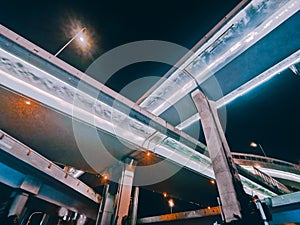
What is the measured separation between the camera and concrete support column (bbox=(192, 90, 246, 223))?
2214mm

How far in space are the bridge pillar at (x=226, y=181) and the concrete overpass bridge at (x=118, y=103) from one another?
1.05m

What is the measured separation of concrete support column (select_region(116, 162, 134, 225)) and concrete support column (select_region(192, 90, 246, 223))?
9.67 feet

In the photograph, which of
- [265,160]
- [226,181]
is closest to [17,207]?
[226,181]

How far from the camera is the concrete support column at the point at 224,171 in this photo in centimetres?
221

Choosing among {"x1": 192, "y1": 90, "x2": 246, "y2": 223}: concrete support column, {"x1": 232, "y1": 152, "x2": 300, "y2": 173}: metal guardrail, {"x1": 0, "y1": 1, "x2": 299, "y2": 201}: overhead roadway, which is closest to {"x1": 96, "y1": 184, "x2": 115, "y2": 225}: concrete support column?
{"x1": 0, "y1": 1, "x2": 299, "y2": 201}: overhead roadway

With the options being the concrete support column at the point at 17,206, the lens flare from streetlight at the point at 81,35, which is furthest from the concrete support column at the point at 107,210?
the lens flare from streetlight at the point at 81,35

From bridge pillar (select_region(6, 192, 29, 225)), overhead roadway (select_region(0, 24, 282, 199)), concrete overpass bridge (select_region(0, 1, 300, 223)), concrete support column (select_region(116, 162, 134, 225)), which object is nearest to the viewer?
overhead roadway (select_region(0, 24, 282, 199))

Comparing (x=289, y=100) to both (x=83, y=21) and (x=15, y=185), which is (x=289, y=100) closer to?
(x=83, y=21)

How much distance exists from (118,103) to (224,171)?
2.34 metres

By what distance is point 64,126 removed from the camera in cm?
425

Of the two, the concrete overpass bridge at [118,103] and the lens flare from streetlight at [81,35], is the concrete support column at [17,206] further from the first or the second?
the lens flare from streetlight at [81,35]

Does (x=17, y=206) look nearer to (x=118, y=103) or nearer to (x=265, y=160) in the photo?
(x=118, y=103)

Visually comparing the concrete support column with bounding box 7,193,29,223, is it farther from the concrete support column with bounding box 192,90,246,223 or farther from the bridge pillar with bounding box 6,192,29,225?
the concrete support column with bounding box 192,90,246,223

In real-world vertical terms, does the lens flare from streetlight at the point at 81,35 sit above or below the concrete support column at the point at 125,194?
above
